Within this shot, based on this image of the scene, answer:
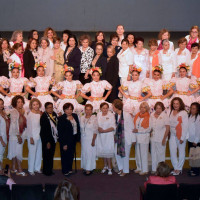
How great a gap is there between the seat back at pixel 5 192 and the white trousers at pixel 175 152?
3.90 m

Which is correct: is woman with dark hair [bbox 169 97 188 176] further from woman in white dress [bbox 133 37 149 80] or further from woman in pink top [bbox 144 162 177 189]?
woman in pink top [bbox 144 162 177 189]

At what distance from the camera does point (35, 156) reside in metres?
8.55

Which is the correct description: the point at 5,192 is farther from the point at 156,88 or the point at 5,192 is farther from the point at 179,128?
the point at 156,88

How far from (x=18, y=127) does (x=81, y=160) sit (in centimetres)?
127

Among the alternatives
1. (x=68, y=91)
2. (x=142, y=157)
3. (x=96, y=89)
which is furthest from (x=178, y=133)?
(x=68, y=91)

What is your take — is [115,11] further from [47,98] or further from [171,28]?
[47,98]

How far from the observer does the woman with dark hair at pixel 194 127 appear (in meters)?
8.55

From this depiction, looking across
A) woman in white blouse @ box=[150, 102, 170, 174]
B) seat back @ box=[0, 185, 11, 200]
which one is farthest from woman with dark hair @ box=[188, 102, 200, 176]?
seat back @ box=[0, 185, 11, 200]

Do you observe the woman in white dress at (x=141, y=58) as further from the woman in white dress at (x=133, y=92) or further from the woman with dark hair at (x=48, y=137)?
the woman with dark hair at (x=48, y=137)

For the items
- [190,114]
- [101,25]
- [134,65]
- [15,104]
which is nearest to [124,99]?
[134,65]

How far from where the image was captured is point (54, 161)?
8.87 m

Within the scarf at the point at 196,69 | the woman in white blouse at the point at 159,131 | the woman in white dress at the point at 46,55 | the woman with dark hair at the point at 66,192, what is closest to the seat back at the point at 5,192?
the woman with dark hair at the point at 66,192

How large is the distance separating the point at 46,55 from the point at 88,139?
2274 millimetres

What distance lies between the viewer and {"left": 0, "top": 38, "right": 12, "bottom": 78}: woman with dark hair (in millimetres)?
9688
